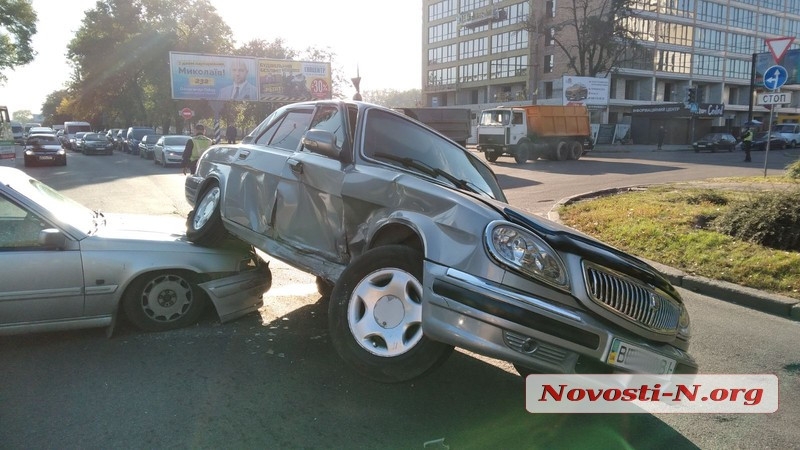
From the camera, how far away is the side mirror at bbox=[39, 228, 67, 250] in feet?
12.6

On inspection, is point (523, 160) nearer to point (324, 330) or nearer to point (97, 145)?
point (324, 330)

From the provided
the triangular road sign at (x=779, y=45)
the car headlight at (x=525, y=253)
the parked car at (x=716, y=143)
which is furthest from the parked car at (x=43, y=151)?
the parked car at (x=716, y=143)

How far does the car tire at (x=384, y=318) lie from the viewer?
3094 mm

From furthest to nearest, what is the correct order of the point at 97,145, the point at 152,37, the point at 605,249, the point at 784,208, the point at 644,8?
the point at 644,8 < the point at 152,37 < the point at 97,145 < the point at 784,208 < the point at 605,249

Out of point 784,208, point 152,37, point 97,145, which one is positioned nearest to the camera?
point 784,208

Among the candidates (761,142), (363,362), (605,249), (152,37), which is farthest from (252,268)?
(152,37)

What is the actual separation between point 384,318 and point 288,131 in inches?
95.3

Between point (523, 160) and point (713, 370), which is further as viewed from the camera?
point (523, 160)

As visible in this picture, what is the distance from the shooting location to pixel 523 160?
24750mm

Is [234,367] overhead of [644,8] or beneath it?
beneath

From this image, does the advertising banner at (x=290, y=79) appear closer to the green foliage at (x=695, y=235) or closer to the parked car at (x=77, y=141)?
the parked car at (x=77, y=141)

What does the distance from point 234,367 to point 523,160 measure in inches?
882

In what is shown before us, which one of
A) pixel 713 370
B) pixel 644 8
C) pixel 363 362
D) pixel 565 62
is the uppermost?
pixel 644 8

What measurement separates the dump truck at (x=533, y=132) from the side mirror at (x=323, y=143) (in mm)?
21337
